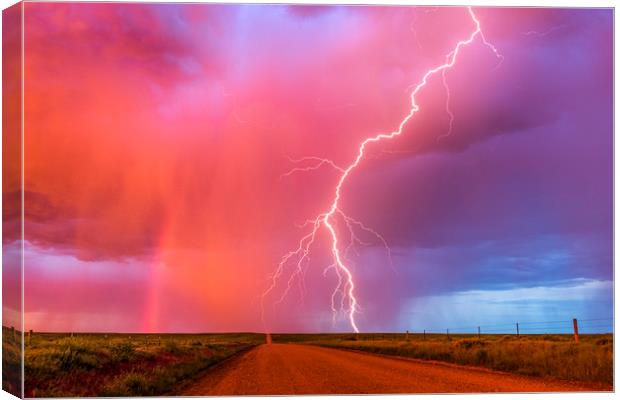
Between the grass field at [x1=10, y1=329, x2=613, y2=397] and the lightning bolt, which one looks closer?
the grass field at [x1=10, y1=329, x2=613, y2=397]

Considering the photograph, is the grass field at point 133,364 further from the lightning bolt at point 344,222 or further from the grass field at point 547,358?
the lightning bolt at point 344,222

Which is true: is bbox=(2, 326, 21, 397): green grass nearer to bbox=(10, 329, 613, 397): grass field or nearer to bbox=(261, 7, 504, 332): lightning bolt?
bbox=(10, 329, 613, 397): grass field

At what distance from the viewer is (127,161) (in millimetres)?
11375

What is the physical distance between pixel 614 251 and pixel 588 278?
588 mm

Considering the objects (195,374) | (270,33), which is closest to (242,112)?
(270,33)

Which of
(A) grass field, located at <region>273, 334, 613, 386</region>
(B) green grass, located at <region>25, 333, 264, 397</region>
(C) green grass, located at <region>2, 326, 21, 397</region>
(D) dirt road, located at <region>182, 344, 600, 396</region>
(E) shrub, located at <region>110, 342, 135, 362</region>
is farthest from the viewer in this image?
(E) shrub, located at <region>110, 342, 135, 362</region>

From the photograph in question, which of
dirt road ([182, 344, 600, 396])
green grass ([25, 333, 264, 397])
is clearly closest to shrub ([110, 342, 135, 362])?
green grass ([25, 333, 264, 397])

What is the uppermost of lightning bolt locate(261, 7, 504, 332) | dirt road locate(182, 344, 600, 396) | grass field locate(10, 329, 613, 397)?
lightning bolt locate(261, 7, 504, 332)

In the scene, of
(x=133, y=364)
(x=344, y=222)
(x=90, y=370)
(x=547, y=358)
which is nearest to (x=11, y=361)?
(x=90, y=370)

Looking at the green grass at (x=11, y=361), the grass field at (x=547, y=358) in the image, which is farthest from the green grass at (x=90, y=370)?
the grass field at (x=547, y=358)

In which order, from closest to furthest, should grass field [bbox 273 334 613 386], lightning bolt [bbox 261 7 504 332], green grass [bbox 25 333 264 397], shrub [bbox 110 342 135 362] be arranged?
green grass [bbox 25 333 264 397]
grass field [bbox 273 334 613 386]
lightning bolt [bbox 261 7 504 332]
shrub [bbox 110 342 135 362]

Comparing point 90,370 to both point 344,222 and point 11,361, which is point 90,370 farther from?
point 344,222

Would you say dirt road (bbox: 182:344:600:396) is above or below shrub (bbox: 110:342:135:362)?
below

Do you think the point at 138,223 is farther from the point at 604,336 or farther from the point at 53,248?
the point at 604,336
